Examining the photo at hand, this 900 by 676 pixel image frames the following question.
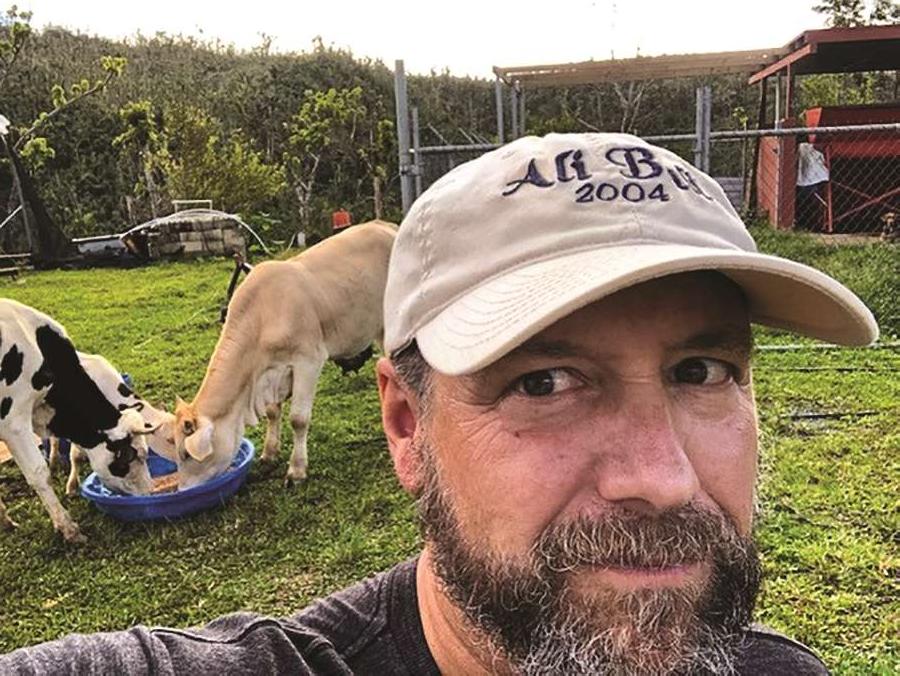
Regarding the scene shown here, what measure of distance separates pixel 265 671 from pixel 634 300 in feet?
2.49

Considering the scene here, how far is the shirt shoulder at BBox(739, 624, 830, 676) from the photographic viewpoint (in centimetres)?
141

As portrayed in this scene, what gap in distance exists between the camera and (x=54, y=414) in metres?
5.65

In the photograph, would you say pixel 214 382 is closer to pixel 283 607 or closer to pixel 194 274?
pixel 283 607

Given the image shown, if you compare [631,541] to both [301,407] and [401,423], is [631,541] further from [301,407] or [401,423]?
[301,407]

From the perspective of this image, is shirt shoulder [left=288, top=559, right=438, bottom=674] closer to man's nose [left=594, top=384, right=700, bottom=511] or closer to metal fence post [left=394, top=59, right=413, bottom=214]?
man's nose [left=594, top=384, right=700, bottom=511]

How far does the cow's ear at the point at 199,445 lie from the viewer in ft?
17.4

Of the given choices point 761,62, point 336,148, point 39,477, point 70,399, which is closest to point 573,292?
point 39,477

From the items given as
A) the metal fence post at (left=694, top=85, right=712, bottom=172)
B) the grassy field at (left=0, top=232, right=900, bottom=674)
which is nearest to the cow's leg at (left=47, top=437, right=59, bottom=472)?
the grassy field at (left=0, top=232, right=900, bottom=674)

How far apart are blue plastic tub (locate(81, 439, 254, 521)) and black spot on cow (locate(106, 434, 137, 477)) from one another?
15 centimetres

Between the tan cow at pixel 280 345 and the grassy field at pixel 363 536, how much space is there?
15.7 inches

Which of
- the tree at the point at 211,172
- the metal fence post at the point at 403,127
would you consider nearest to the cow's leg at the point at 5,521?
the metal fence post at the point at 403,127

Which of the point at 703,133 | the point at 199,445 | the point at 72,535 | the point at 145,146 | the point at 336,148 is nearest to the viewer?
the point at 72,535

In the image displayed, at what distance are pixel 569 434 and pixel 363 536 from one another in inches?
151

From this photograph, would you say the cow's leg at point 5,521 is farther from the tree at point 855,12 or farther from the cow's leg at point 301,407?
the tree at point 855,12
